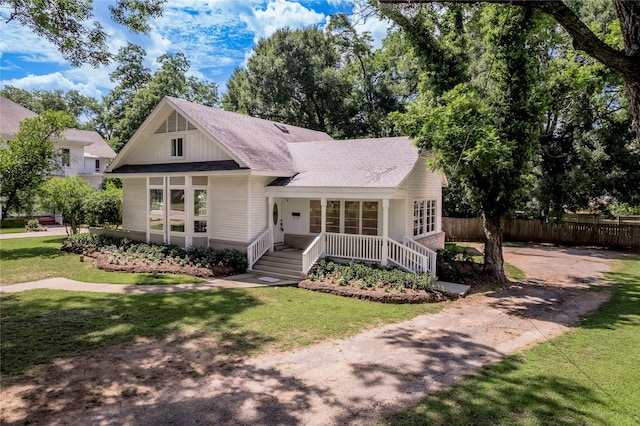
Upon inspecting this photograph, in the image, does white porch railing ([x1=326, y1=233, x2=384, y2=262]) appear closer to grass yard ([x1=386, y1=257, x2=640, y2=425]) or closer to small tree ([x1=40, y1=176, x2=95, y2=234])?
grass yard ([x1=386, y1=257, x2=640, y2=425])

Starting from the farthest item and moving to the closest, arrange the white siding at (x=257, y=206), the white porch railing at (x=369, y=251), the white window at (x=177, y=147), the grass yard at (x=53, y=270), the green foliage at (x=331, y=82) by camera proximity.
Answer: the green foliage at (x=331, y=82) → the white window at (x=177, y=147) → the white siding at (x=257, y=206) → the white porch railing at (x=369, y=251) → the grass yard at (x=53, y=270)

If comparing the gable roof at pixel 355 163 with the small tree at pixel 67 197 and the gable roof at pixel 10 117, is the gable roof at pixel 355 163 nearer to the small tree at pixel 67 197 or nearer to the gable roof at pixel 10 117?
the small tree at pixel 67 197

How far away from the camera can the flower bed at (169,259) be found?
46.1 ft

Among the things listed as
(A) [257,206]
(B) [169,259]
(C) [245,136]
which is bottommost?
(B) [169,259]

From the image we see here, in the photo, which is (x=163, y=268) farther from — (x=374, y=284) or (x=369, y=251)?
(x=374, y=284)

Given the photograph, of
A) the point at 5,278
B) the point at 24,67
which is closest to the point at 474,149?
the point at 24,67

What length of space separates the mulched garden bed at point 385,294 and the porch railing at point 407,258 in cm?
140

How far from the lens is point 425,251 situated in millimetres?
13688

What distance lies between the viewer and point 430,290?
38.3ft

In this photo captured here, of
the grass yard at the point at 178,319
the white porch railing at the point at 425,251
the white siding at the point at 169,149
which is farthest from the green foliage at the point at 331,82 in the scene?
the grass yard at the point at 178,319

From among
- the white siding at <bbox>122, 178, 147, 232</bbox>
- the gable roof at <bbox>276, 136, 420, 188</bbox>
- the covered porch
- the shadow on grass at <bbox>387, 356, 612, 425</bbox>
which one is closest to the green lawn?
the white siding at <bbox>122, 178, 147, 232</bbox>

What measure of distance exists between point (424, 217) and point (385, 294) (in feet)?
22.5

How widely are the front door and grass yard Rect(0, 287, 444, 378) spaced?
4.73m

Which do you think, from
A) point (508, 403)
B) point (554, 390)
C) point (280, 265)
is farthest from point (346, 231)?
point (508, 403)
